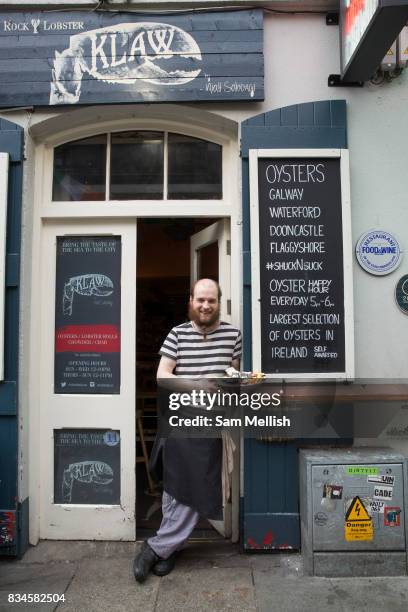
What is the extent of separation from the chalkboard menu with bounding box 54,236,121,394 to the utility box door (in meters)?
1.74

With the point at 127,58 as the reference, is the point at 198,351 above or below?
below

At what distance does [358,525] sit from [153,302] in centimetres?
414

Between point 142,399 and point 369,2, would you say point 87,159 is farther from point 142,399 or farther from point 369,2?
point 142,399

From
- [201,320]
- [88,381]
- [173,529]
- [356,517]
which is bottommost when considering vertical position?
[173,529]

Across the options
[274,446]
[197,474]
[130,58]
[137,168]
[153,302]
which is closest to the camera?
[197,474]

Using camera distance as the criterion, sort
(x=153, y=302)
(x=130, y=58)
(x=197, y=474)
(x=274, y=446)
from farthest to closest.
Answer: (x=153, y=302) → (x=130, y=58) → (x=274, y=446) → (x=197, y=474)

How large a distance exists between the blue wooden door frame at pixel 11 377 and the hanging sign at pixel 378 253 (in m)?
2.63

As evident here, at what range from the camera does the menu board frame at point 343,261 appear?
3.52m

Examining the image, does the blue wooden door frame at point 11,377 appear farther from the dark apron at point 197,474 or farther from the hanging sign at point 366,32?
the hanging sign at point 366,32

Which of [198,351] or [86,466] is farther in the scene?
[86,466]

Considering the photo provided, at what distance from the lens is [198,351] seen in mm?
3328

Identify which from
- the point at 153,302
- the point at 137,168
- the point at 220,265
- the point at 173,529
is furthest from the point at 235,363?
the point at 153,302

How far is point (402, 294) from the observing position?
3627 millimetres

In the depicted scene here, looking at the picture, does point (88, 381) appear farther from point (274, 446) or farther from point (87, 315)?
point (274, 446)
